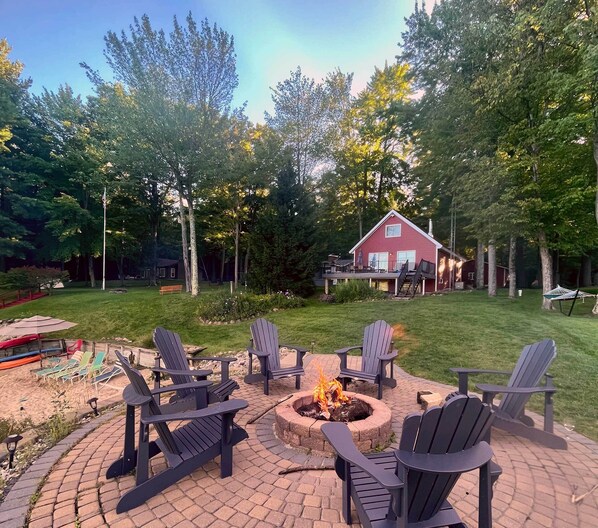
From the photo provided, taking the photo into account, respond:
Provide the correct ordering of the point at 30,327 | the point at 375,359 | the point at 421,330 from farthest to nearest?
the point at 421,330
the point at 30,327
the point at 375,359

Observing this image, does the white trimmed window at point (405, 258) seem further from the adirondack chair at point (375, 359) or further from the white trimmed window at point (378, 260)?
the adirondack chair at point (375, 359)

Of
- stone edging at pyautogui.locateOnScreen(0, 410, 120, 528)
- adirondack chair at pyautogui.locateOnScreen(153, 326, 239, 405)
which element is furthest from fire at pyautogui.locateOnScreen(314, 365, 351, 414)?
stone edging at pyautogui.locateOnScreen(0, 410, 120, 528)

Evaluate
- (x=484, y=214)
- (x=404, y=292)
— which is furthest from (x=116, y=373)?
(x=404, y=292)

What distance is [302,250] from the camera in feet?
56.8

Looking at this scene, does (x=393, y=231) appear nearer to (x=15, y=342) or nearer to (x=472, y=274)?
(x=472, y=274)

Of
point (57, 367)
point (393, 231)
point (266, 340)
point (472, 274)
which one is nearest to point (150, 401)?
point (266, 340)

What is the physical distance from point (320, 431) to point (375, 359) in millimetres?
2012

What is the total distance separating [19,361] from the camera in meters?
8.79

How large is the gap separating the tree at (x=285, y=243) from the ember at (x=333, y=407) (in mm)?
12699

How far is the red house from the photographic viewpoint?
20219 mm

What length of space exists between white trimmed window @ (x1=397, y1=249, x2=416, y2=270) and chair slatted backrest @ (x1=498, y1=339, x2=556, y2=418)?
17560 millimetres

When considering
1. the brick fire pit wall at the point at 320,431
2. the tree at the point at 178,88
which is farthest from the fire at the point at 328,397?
the tree at the point at 178,88

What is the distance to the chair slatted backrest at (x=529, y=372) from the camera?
3.27 metres

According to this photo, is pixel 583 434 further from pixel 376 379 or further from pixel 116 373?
pixel 116 373
